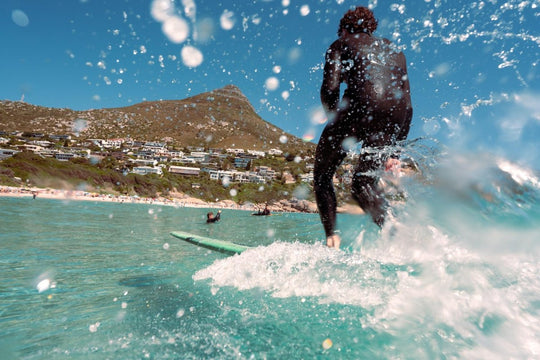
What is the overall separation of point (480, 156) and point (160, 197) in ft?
215

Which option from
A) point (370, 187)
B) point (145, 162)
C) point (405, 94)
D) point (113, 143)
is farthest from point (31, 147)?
point (405, 94)

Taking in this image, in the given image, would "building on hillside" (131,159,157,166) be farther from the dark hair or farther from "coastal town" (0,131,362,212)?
the dark hair

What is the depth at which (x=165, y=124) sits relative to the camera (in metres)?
108

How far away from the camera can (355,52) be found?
8.45ft

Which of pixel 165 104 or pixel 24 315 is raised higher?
pixel 165 104

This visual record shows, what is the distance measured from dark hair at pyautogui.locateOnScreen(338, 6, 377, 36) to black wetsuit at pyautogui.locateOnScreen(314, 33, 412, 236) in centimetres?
16

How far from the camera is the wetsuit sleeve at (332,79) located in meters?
2.61

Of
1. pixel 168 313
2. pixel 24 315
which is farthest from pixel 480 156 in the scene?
pixel 24 315

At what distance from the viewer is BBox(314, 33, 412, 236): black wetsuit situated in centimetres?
253

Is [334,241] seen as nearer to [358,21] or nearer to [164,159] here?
[358,21]

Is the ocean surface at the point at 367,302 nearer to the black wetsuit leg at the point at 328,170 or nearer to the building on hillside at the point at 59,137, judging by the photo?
the black wetsuit leg at the point at 328,170

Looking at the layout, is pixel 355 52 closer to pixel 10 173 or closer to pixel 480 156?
pixel 480 156

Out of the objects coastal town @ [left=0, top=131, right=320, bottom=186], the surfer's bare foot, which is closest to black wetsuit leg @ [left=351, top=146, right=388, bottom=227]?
the surfer's bare foot

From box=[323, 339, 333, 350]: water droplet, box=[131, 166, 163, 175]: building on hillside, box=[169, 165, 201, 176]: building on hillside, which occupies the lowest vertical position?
box=[323, 339, 333, 350]: water droplet
